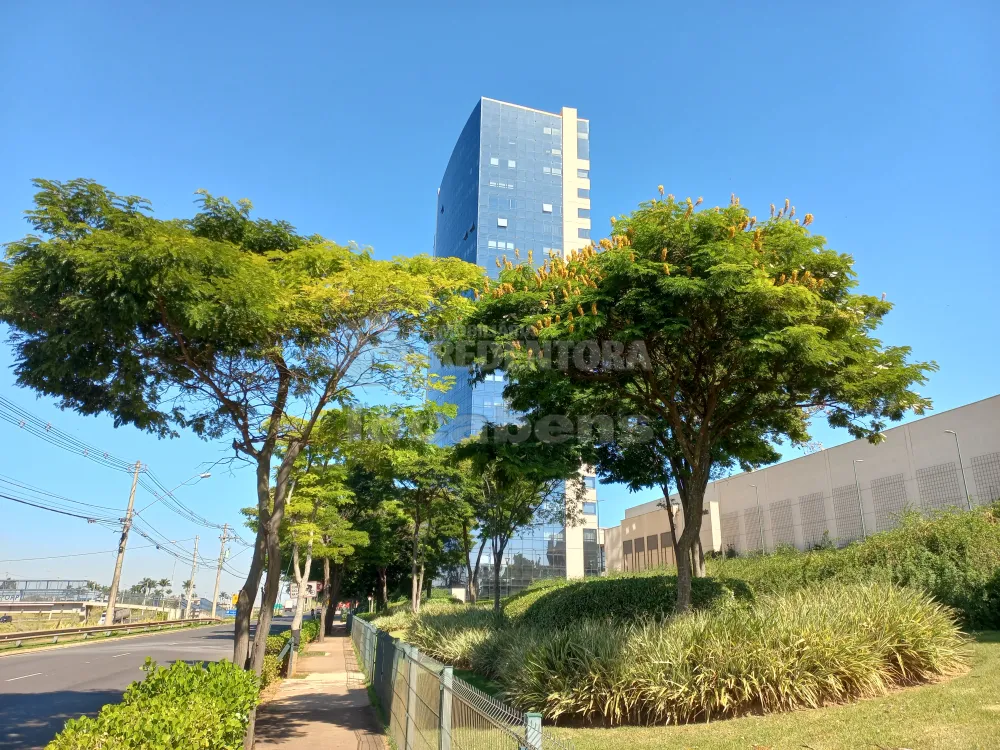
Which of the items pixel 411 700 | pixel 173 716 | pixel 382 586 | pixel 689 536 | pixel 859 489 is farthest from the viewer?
pixel 382 586

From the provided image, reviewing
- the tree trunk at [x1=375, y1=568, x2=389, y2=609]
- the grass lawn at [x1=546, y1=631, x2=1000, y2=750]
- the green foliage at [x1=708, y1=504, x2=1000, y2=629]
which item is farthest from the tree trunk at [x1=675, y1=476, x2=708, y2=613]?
the tree trunk at [x1=375, y1=568, x2=389, y2=609]

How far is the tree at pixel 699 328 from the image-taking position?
10.3m

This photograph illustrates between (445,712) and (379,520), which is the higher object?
(379,520)

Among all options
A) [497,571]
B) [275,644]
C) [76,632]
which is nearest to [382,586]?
[76,632]

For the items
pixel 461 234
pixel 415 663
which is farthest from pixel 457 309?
pixel 461 234

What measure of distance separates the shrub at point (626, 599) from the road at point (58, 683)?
8767 mm

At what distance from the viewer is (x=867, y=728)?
7.45 m

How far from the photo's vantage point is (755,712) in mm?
8859

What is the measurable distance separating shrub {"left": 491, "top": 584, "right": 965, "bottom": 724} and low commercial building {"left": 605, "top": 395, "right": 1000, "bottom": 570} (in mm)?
12819

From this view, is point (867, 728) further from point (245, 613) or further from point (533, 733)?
point (245, 613)

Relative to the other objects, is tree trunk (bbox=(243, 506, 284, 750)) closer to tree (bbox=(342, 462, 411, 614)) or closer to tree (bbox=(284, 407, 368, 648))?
tree (bbox=(284, 407, 368, 648))

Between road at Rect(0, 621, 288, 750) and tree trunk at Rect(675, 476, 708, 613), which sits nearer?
road at Rect(0, 621, 288, 750)

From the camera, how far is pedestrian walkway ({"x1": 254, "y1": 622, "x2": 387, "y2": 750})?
Answer: 10055 millimetres

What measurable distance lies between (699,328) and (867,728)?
6274 mm
